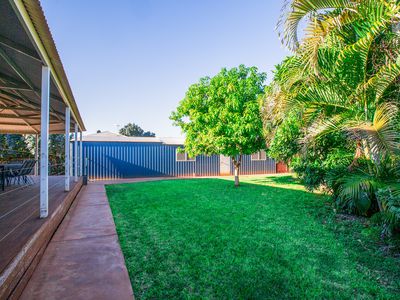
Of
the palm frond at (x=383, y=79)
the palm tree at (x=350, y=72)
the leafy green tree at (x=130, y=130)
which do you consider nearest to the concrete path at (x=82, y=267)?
the palm tree at (x=350, y=72)

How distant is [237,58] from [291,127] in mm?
6228

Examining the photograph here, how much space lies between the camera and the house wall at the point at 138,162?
14.2m

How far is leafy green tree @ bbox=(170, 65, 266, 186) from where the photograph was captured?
8273 millimetres

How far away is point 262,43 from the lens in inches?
369

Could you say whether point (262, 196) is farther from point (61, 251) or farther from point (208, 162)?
point (208, 162)

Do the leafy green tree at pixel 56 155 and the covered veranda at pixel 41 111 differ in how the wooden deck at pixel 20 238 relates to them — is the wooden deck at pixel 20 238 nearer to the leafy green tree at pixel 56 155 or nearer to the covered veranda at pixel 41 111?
the covered veranda at pixel 41 111

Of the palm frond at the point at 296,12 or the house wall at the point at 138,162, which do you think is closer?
the palm frond at the point at 296,12

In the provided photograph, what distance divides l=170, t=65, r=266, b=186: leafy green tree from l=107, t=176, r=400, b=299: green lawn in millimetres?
3281

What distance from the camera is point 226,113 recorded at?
839cm

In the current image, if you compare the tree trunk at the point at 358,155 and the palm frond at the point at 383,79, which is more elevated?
the palm frond at the point at 383,79

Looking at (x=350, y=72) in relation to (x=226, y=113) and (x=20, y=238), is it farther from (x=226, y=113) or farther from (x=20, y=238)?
(x=20, y=238)

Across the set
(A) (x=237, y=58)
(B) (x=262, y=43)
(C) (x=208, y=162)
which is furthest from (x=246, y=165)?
(B) (x=262, y=43)

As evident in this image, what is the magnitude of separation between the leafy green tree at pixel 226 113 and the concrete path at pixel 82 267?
515 cm

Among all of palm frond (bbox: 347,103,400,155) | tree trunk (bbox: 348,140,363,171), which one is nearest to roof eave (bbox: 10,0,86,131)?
palm frond (bbox: 347,103,400,155)
